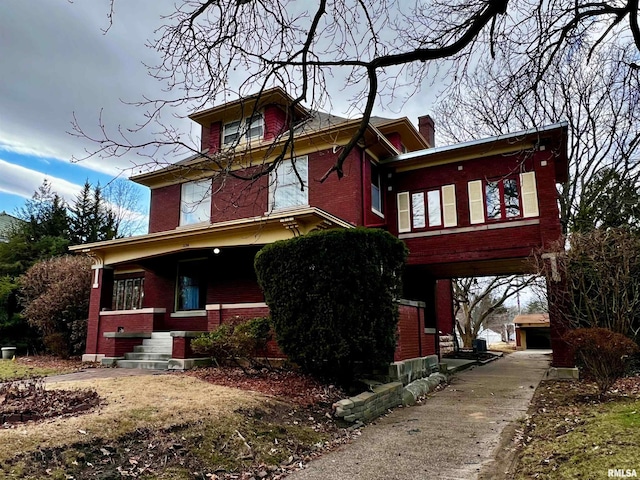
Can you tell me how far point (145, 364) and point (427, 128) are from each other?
596 inches

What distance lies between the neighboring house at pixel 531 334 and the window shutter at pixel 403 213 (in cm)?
2078

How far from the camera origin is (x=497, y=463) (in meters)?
5.47

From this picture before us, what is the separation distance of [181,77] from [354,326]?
5.17 meters

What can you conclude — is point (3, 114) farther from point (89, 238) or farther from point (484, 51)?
point (89, 238)

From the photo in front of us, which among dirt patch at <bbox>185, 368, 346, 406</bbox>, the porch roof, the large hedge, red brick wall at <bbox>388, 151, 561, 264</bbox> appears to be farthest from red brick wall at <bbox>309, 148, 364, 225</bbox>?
dirt patch at <bbox>185, 368, 346, 406</bbox>

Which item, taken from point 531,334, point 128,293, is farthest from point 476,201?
point 531,334

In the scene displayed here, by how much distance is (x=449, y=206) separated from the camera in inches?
589

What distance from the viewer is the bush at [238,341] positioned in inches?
388

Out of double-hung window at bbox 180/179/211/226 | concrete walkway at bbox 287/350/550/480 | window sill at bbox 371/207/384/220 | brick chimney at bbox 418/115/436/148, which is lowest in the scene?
concrete walkway at bbox 287/350/550/480

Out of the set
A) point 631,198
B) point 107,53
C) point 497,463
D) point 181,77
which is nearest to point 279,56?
point 181,77

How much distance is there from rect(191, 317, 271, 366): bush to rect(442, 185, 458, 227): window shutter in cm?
722

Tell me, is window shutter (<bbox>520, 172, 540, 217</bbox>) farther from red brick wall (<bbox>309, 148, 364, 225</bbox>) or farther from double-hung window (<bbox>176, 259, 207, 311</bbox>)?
double-hung window (<bbox>176, 259, 207, 311</bbox>)

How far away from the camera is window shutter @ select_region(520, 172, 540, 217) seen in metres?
13.7

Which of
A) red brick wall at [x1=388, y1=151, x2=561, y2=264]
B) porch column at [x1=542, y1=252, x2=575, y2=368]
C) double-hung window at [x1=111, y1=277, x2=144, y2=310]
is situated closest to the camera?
porch column at [x1=542, y1=252, x2=575, y2=368]
